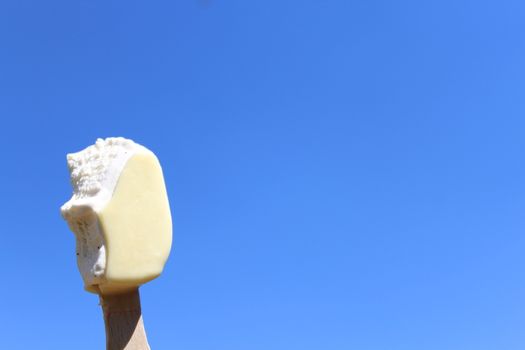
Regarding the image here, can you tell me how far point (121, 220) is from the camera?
29.3ft

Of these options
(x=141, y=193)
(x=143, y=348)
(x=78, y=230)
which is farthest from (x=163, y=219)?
(x=143, y=348)

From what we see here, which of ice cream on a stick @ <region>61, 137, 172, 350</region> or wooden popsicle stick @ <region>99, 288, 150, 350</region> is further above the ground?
ice cream on a stick @ <region>61, 137, 172, 350</region>

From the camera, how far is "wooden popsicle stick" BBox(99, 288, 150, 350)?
30.3ft

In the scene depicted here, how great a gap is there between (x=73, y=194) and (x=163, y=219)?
124cm

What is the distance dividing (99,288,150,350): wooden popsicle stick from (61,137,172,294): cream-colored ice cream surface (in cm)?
22

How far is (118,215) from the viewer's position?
893 centimetres

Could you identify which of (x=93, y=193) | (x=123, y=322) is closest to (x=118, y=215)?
(x=93, y=193)

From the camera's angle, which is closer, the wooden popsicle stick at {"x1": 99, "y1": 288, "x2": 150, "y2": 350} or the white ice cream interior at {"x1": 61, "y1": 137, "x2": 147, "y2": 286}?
the white ice cream interior at {"x1": 61, "y1": 137, "x2": 147, "y2": 286}

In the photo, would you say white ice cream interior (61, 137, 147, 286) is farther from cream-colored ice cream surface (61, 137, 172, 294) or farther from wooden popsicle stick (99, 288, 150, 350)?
wooden popsicle stick (99, 288, 150, 350)

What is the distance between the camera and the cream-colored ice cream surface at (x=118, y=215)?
29.0 ft

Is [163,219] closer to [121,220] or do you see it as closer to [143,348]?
Answer: [121,220]

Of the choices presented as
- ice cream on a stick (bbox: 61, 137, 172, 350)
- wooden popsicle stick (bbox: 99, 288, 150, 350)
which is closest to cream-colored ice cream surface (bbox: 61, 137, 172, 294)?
ice cream on a stick (bbox: 61, 137, 172, 350)

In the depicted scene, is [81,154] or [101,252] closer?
[101,252]

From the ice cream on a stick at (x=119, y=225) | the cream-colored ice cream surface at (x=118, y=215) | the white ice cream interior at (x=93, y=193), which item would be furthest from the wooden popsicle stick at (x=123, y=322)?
the white ice cream interior at (x=93, y=193)
